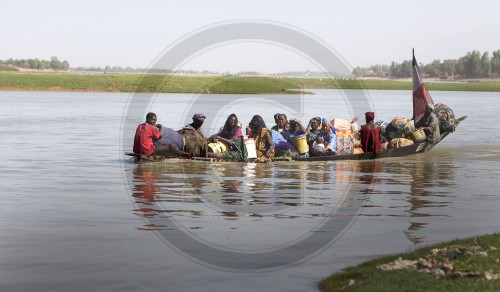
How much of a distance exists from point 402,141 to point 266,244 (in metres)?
15.5

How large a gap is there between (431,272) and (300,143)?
1461 centimetres

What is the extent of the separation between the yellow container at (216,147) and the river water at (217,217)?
0.48 metres

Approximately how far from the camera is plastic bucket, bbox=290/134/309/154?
2417cm

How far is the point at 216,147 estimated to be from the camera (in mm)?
23781

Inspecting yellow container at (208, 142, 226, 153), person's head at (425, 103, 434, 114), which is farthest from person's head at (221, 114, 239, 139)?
person's head at (425, 103, 434, 114)

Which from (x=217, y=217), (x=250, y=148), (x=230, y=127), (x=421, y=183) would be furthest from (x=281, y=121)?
(x=217, y=217)

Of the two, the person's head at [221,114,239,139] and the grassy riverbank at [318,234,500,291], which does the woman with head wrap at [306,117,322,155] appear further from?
the grassy riverbank at [318,234,500,291]

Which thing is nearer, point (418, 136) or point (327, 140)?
point (327, 140)

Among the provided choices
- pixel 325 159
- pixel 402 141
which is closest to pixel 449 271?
pixel 325 159

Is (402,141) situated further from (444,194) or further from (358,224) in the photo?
(358,224)

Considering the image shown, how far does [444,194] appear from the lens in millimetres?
18297

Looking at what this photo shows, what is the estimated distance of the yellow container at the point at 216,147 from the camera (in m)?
23.7

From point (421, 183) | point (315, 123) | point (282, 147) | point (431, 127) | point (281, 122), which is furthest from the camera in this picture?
point (431, 127)

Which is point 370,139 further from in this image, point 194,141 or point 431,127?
point 194,141
